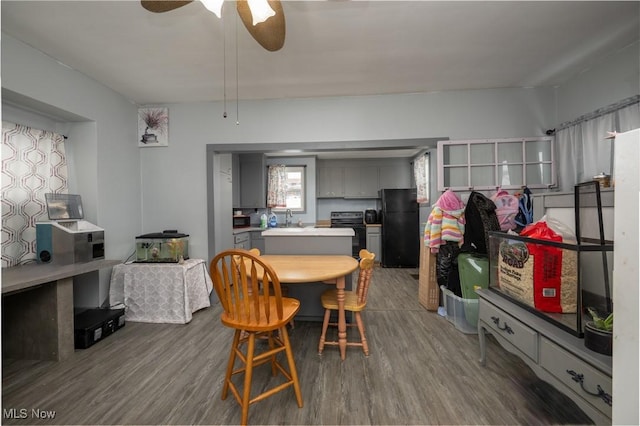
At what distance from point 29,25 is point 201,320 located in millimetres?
2698

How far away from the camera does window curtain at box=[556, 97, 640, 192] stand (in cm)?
212

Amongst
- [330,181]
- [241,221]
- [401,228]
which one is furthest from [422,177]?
[241,221]

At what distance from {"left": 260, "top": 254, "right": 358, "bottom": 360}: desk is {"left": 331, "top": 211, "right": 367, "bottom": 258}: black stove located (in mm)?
3042

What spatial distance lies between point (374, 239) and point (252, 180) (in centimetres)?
252

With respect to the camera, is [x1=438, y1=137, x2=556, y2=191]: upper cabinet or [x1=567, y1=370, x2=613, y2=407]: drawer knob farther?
[x1=438, y1=137, x2=556, y2=191]: upper cabinet

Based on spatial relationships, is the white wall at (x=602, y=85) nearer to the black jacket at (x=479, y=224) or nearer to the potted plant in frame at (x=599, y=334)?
the black jacket at (x=479, y=224)

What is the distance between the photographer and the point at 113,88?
116 inches

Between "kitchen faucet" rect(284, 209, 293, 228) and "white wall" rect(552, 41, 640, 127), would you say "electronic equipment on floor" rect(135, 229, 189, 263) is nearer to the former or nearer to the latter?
"kitchen faucet" rect(284, 209, 293, 228)

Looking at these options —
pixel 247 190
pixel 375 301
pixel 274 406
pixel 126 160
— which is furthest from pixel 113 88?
pixel 375 301

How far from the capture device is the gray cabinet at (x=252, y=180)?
4.84 metres

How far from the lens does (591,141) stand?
2.41m

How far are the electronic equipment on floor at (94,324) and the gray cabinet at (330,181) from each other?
394cm

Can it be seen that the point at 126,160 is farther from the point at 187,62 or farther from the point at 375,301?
the point at 375,301

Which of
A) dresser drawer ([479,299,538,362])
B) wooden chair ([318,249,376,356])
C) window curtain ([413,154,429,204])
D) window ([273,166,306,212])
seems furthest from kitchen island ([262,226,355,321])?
window ([273,166,306,212])
